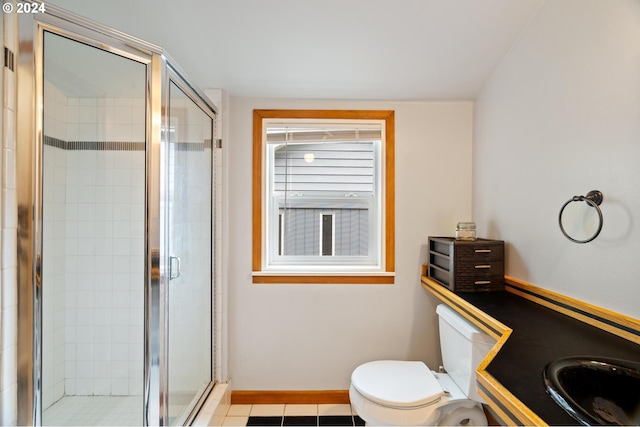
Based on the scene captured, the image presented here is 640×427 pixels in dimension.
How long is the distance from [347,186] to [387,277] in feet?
2.13

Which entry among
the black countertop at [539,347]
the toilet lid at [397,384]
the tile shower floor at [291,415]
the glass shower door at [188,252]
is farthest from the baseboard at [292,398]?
the black countertop at [539,347]

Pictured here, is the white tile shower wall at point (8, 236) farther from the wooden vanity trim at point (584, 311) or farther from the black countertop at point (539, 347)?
the wooden vanity trim at point (584, 311)

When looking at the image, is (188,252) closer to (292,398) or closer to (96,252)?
(96,252)

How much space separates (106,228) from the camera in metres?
1.43

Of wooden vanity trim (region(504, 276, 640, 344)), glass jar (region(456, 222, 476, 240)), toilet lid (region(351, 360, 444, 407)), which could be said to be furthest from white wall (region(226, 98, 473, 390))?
wooden vanity trim (region(504, 276, 640, 344))

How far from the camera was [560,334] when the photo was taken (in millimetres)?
1024

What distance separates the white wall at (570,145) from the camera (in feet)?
3.27

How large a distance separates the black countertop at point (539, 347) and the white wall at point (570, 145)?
12cm

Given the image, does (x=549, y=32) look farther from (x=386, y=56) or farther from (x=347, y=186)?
(x=347, y=186)

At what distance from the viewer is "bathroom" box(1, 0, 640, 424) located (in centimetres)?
104

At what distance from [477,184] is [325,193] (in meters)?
0.96

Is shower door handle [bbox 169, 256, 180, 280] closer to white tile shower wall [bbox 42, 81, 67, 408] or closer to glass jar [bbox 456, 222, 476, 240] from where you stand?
white tile shower wall [bbox 42, 81, 67, 408]

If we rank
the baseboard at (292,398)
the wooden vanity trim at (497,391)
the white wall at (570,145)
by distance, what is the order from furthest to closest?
1. the baseboard at (292,398)
2. the white wall at (570,145)
3. the wooden vanity trim at (497,391)

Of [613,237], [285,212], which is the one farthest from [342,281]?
[613,237]
